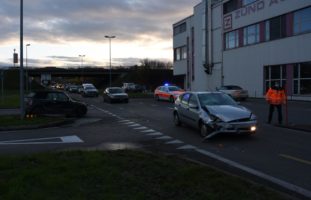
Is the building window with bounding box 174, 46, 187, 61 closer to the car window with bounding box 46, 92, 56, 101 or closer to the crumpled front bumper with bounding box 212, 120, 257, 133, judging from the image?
the car window with bounding box 46, 92, 56, 101

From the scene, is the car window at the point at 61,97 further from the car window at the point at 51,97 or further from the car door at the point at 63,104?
the car window at the point at 51,97

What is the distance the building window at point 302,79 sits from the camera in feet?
125

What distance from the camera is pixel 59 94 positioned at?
77.8ft

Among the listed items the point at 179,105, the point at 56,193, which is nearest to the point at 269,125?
→ the point at 179,105

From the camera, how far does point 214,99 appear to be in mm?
15273

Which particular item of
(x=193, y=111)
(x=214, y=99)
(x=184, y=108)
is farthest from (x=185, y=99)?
(x=214, y=99)

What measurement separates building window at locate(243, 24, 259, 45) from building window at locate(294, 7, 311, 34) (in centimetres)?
710

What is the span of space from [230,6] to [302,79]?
16557mm

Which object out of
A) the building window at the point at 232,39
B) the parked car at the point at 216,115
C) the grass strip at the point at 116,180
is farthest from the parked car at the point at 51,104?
the building window at the point at 232,39

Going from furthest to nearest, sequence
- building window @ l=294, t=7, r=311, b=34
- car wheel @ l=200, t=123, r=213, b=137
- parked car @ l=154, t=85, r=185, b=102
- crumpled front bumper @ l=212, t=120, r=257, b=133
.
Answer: parked car @ l=154, t=85, r=185, b=102, building window @ l=294, t=7, r=311, b=34, car wheel @ l=200, t=123, r=213, b=137, crumpled front bumper @ l=212, t=120, r=257, b=133

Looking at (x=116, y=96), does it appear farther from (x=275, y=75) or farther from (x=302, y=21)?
(x=302, y=21)

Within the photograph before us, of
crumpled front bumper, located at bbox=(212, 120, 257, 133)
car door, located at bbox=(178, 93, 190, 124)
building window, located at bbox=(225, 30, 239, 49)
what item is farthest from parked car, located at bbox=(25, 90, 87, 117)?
building window, located at bbox=(225, 30, 239, 49)

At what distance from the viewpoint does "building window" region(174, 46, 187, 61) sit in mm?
70062

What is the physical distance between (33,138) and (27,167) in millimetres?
6758
